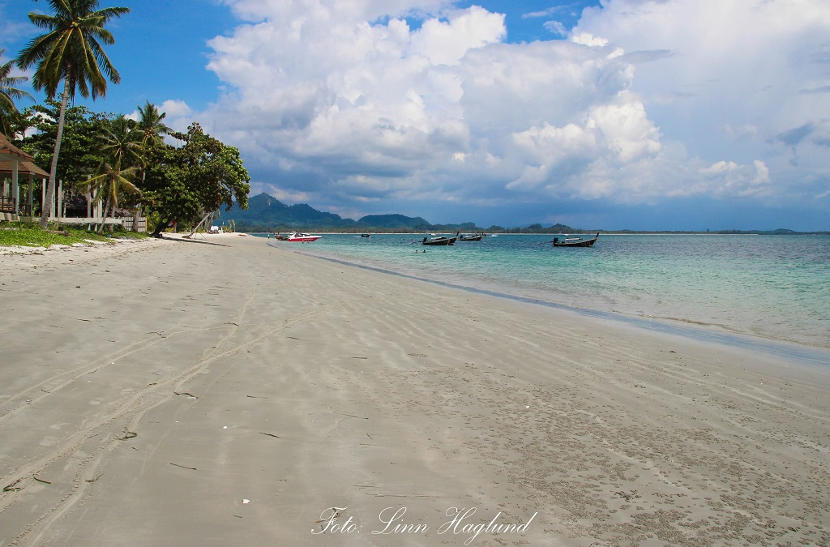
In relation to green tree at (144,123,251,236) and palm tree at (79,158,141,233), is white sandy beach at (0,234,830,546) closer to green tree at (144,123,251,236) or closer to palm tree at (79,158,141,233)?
palm tree at (79,158,141,233)

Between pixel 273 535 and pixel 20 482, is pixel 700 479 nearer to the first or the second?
pixel 273 535

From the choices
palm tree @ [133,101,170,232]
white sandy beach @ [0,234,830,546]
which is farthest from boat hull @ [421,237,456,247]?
white sandy beach @ [0,234,830,546]

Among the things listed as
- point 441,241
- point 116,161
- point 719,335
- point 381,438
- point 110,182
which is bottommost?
point 719,335

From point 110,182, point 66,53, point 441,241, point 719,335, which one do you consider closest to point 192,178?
point 110,182

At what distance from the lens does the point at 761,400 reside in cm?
567

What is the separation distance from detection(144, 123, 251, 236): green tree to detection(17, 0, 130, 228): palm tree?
9.28 meters

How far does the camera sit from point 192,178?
3841 centimetres

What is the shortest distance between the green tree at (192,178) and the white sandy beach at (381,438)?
32.7 metres

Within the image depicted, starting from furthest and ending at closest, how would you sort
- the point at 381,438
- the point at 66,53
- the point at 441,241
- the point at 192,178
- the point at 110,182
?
the point at 441,241
the point at 192,178
the point at 110,182
the point at 66,53
the point at 381,438

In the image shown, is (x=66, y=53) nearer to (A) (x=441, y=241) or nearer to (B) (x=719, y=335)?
(B) (x=719, y=335)

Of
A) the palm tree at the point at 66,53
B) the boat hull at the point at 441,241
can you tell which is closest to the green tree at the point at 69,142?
the palm tree at the point at 66,53

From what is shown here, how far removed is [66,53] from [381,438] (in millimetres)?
33920

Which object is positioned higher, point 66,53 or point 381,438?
point 66,53

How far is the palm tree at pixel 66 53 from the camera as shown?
2762cm
